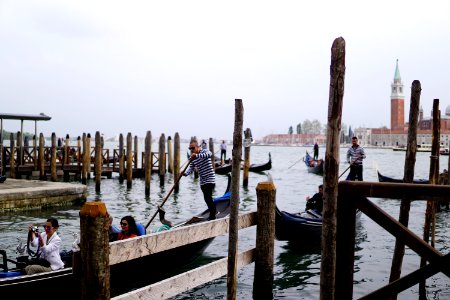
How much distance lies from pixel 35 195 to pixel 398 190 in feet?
32.9

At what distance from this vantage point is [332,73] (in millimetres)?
3250

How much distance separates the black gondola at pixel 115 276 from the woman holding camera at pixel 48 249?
0.44ft

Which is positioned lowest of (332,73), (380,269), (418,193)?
(380,269)

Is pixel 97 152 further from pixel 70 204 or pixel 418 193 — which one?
pixel 418 193

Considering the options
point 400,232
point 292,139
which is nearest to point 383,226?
point 400,232

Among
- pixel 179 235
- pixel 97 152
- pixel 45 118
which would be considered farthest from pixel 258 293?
pixel 45 118

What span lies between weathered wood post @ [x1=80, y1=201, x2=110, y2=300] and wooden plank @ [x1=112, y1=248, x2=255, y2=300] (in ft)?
0.60

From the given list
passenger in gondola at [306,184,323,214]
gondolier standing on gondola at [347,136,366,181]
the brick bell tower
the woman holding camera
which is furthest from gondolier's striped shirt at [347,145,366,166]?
the brick bell tower

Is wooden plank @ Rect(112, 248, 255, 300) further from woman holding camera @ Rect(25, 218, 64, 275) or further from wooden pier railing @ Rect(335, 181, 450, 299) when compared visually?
woman holding camera @ Rect(25, 218, 64, 275)

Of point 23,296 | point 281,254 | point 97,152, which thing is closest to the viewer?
point 23,296

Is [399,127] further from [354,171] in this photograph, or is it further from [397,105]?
[354,171]

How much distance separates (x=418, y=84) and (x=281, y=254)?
3944mm

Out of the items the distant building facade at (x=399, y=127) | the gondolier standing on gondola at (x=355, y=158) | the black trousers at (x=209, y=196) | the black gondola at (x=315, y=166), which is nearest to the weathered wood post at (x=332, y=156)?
the black trousers at (x=209, y=196)

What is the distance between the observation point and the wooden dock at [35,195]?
10.8 m
